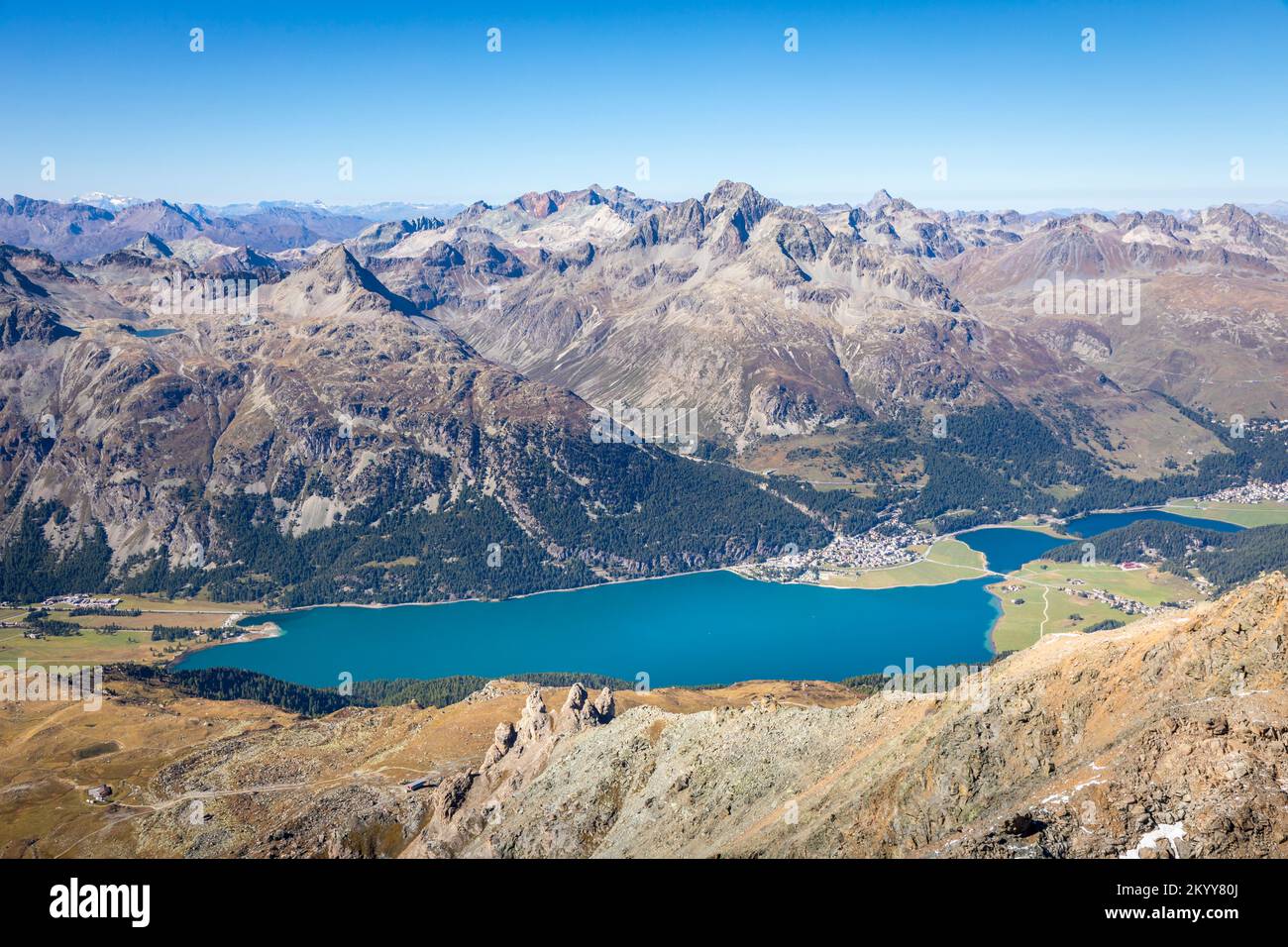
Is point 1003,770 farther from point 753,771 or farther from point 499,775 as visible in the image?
point 499,775

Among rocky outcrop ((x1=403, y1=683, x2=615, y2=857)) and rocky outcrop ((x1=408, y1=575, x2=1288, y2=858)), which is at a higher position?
rocky outcrop ((x1=408, y1=575, x2=1288, y2=858))

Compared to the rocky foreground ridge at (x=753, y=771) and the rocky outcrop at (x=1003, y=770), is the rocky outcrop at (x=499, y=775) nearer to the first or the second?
the rocky foreground ridge at (x=753, y=771)

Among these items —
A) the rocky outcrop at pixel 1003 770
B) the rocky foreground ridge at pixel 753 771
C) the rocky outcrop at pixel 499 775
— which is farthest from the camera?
the rocky outcrop at pixel 499 775

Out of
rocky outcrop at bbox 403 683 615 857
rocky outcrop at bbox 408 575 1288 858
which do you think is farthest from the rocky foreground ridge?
rocky outcrop at bbox 403 683 615 857

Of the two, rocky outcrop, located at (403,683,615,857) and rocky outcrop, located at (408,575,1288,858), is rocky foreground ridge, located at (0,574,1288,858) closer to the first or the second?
rocky outcrop, located at (408,575,1288,858)

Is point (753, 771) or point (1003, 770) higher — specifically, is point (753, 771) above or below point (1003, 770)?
below

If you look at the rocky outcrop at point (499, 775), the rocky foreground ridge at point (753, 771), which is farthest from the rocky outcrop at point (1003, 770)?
the rocky outcrop at point (499, 775)

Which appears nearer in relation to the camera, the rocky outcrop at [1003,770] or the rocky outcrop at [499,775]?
the rocky outcrop at [1003,770]

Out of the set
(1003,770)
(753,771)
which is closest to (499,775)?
(753,771)

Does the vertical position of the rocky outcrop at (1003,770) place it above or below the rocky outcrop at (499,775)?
above

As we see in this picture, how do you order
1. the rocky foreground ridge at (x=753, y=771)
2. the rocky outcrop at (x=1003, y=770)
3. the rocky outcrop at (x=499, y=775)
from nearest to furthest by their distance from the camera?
the rocky outcrop at (x=1003, y=770) < the rocky foreground ridge at (x=753, y=771) < the rocky outcrop at (x=499, y=775)

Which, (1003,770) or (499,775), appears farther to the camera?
(499,775)

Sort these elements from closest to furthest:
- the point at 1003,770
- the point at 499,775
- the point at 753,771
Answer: the point at 1003,770, the point at 753,771, the point at 499,775
